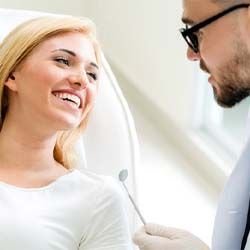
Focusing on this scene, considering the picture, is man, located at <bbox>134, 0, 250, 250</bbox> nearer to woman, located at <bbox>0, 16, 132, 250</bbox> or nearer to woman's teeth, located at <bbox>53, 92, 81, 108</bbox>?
woman, located at <bbox>0, 16, 132, 250</bbox>

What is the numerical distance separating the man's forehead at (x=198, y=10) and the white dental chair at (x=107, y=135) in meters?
0.54

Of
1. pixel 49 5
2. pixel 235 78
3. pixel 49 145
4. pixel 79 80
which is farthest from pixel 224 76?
pixel 49 5

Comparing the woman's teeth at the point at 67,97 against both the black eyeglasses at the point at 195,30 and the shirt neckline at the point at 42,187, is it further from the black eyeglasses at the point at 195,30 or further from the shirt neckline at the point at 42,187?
the black eyeglasses at the point at 195,30

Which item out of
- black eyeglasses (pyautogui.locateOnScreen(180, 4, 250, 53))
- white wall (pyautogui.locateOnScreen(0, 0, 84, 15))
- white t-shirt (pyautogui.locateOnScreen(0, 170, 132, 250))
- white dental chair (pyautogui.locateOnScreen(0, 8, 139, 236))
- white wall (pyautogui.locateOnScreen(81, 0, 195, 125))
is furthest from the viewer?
white wall (pyautogui.locateOnScreen(0, 0, 84, 15))

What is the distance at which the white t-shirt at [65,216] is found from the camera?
1.32m

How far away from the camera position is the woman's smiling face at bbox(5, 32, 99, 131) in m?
1.37

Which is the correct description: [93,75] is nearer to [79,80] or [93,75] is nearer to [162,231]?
[79,80]

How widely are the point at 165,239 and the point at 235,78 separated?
405 millimetres

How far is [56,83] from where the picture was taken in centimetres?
138

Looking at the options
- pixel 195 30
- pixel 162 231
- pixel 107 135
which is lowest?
pixel 162 231

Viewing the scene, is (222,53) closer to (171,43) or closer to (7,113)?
(7,113)

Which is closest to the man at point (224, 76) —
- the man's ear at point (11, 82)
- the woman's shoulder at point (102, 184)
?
the woman's shoulder at point (102, 184)

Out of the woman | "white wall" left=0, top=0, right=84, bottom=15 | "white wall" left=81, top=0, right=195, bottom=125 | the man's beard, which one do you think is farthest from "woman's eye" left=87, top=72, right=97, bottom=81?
"white wall" left=0, top=0, right=84, bottom=15

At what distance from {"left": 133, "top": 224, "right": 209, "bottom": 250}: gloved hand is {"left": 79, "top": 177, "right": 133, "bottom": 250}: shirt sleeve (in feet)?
0.12
